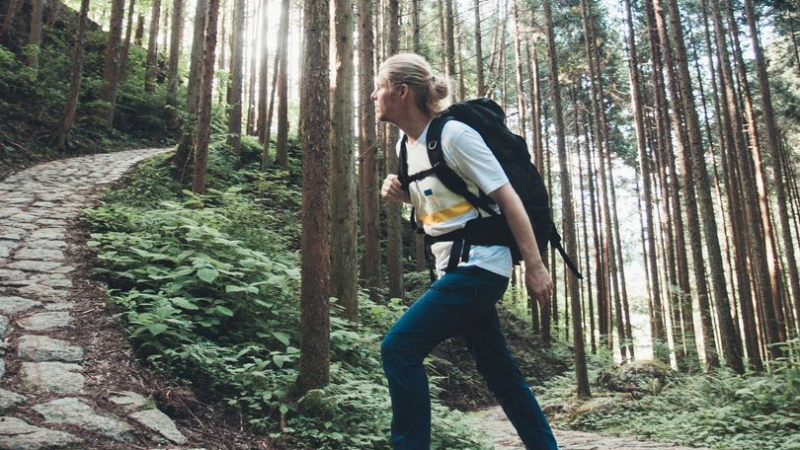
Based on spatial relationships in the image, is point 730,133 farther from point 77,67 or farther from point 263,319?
point 77,67

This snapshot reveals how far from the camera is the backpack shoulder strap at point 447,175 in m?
2.37

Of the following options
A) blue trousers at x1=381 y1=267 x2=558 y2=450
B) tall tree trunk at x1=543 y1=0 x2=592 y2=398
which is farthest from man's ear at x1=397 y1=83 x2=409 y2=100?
tall tree trunk at x1=543 y1=0 x2=592 y2=398

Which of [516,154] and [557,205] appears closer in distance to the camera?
[516,154]

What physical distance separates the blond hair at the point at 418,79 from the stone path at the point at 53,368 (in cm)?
259

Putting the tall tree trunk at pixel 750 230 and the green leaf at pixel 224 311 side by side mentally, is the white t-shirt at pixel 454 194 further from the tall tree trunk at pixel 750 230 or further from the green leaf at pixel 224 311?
the tall tree trunk at pixel 750 230

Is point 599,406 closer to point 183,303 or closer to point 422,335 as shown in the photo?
point 183,303

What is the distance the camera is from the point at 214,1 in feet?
31.8

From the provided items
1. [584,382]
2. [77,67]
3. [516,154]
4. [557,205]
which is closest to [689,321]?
[584,382]

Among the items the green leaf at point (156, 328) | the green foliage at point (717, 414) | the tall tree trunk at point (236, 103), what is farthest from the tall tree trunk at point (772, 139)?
the tall tree trunk at point (236, 103)

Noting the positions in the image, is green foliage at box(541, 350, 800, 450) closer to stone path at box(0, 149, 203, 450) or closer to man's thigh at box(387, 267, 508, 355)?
man's thigh at box(387, 267, 508, 355)

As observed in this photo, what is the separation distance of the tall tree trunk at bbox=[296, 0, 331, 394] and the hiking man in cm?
159

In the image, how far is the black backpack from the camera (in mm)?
2369

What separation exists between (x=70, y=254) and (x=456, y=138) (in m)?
5.40

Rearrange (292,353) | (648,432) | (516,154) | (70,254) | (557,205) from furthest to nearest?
(557,205)
(648,432)
(70,254)
(292,353)
(516,154)
